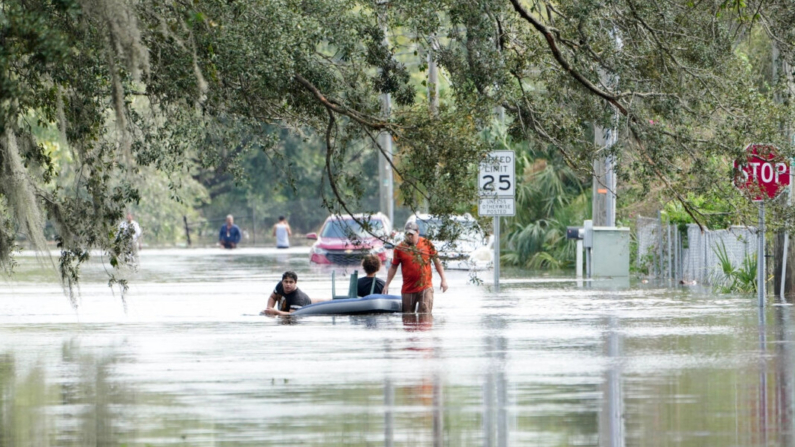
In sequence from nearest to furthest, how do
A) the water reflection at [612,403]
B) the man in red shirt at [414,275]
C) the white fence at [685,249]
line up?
the water reflection at [612,403], the man in red shirt at [414,275], the white fence at [685,249]

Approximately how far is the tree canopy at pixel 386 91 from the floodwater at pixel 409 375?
1.79 metres

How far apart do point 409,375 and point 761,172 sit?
30.8 ft

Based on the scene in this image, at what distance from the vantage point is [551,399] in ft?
35.9

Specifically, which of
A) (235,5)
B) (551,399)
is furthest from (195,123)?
(551,399)

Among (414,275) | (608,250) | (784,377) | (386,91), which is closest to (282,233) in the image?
(608,250)

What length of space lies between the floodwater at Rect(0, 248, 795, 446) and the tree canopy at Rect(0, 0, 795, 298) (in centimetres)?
179

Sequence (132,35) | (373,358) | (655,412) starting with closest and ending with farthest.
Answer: (655,412) → (132,35) → (373,358)

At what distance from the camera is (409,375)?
41.9 feet

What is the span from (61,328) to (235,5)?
601 cm

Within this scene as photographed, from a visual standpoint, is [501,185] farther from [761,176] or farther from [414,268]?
[761,176]

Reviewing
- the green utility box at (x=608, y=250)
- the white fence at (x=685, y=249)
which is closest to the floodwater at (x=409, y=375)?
the white fence at (x=685, y=249)

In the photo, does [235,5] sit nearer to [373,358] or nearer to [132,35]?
[132,35]

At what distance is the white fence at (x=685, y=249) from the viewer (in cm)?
2819

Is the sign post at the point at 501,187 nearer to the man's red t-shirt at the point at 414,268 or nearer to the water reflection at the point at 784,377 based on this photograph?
the man's red t-shirt at the point at 414,268
